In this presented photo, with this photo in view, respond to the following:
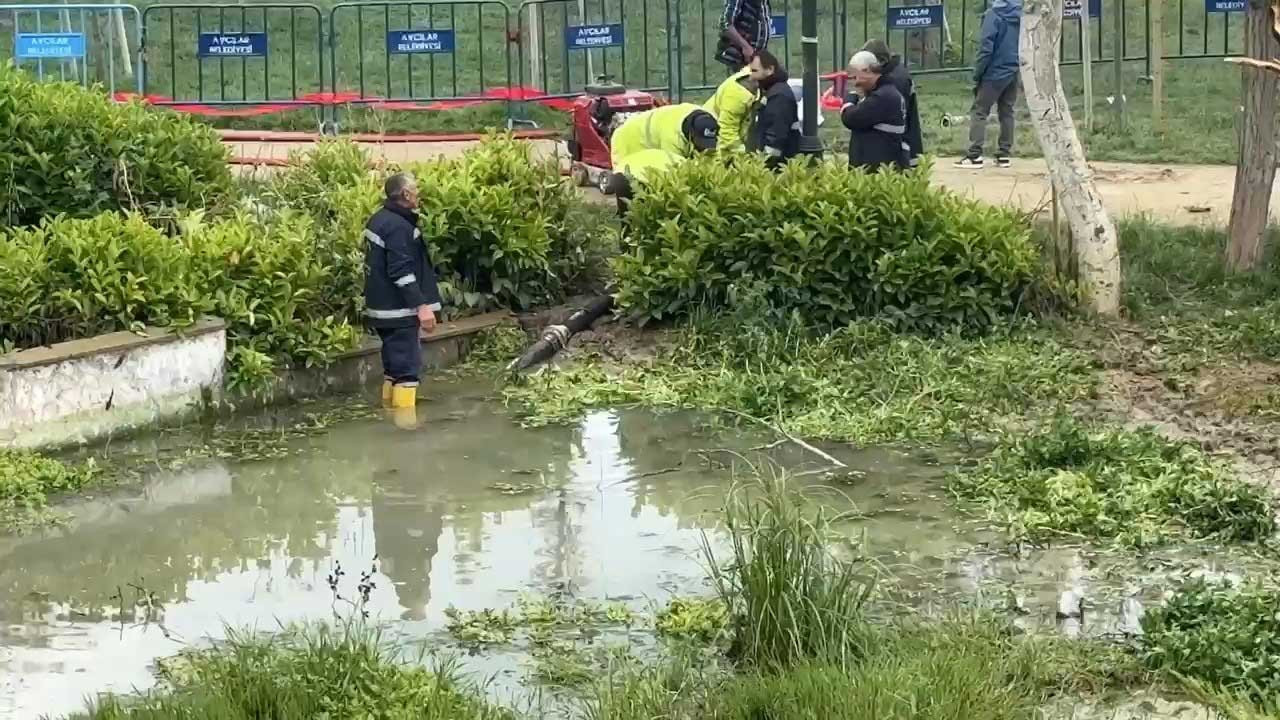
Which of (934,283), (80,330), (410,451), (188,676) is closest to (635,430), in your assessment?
(410,451)

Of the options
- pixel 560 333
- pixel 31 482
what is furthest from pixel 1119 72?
pixel 31 482

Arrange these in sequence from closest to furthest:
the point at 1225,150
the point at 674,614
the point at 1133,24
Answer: the point at 674,614, the point at 1225,150, the point at 1133,24

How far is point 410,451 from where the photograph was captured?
9.77 m

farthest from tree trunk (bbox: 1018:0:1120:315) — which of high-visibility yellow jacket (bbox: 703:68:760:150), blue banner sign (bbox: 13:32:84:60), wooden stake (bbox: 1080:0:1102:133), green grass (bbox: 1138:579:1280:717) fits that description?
blue banner sign (bbox: 13:32:84:60)

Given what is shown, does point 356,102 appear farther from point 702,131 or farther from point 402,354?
point 402,354

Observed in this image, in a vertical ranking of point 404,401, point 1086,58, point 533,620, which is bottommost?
point 533,620

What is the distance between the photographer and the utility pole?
1205 cm

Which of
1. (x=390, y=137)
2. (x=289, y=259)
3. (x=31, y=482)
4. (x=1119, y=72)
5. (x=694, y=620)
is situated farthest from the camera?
(x=1119, y=72)

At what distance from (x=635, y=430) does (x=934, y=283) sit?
2.52 m

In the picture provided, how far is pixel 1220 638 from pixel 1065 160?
236 inches

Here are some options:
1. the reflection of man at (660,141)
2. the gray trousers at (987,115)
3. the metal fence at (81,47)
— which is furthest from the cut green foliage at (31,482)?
the gray trousers at (987,115)

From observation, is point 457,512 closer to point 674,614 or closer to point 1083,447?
point 674,614

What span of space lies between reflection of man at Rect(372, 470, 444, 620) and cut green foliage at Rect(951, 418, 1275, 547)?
2.63 metres

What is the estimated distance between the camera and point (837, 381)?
10633 mm
